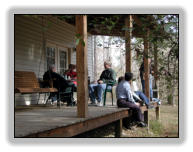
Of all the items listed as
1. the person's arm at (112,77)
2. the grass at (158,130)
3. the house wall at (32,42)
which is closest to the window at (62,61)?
the house wall at (32,42)

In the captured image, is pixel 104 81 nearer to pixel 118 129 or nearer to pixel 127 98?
pixel 127 98

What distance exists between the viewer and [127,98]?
20.2ft

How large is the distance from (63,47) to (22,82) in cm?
355

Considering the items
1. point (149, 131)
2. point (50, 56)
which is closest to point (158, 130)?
point (149, 131)

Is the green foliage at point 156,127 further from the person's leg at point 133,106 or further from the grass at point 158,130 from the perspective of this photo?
the person's leg at point 133,106

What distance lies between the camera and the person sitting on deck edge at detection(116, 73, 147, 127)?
19.8 feet

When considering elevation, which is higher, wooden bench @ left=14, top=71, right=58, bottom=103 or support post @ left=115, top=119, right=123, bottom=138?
wooden bench @ left=14, top=71, right=58, bottom=103

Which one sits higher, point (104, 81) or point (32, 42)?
point (32, 42)

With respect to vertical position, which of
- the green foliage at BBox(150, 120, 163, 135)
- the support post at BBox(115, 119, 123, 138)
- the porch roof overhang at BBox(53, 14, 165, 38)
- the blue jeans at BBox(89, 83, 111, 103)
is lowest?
the green foliage at BBox(150, 120, 163, 135)

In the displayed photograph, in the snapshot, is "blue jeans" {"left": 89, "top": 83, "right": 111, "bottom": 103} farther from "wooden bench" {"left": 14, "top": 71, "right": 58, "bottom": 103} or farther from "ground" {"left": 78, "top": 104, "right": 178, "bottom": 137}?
"wooden bench" {"left": 14, "top": 71, "right": 58, "bottom": 103}

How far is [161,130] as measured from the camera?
24.2 feet

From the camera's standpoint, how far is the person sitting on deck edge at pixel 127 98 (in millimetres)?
6035

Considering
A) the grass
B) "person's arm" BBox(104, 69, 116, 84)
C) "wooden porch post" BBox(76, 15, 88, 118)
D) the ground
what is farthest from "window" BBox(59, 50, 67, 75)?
"wooden porch post" BBox(76, 15, 88, 118)

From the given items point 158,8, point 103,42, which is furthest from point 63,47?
point 158,8
